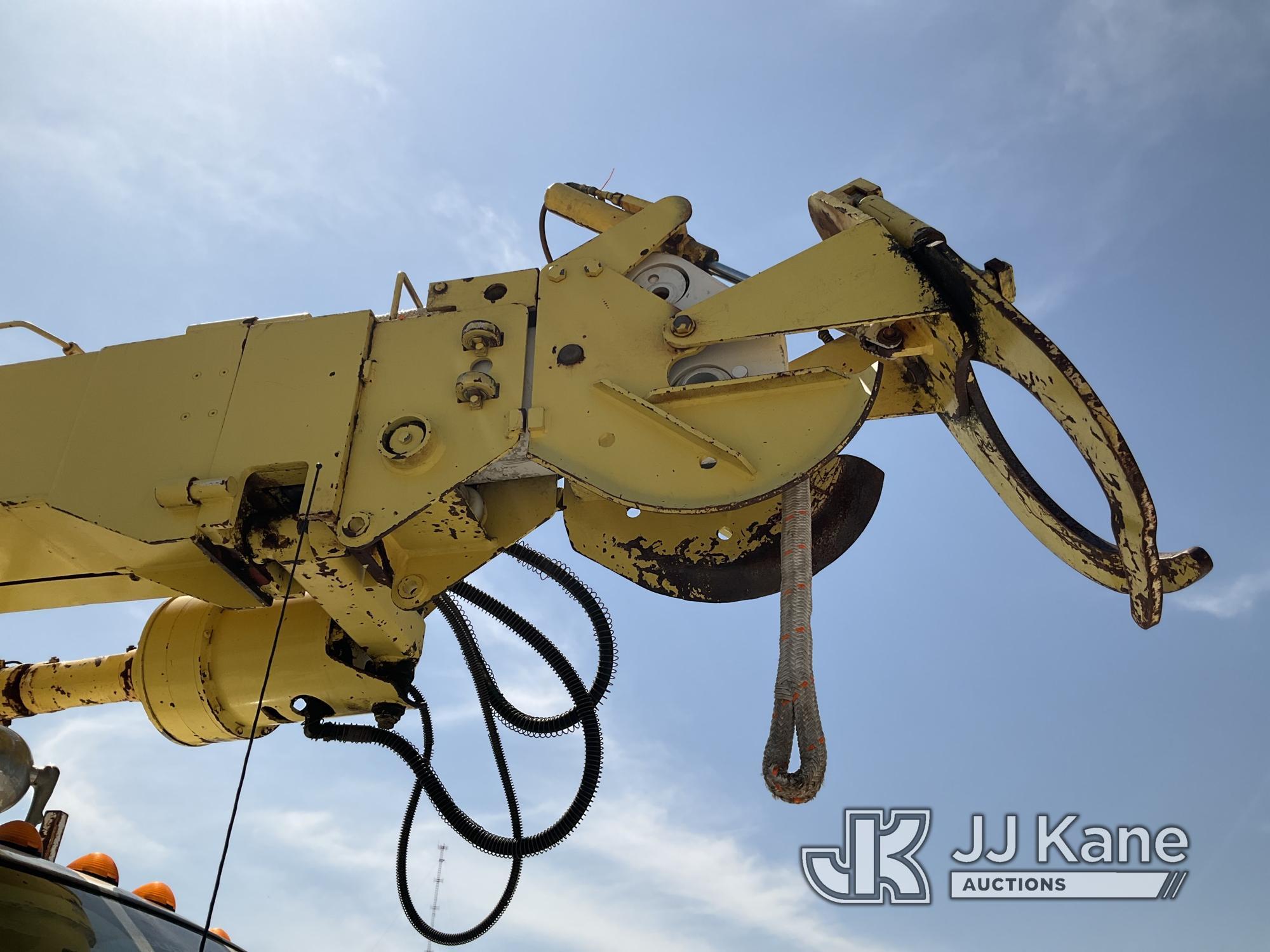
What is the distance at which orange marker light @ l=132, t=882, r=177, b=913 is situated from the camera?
308cm

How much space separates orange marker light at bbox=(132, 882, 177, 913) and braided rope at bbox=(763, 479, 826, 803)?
193 cm

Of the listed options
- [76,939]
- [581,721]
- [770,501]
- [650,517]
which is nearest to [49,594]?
[76,939]

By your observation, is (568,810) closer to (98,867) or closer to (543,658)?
(543,658)

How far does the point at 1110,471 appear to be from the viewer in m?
2.55

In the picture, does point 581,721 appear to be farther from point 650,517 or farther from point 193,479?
point 193,479

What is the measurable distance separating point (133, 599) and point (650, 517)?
199 cm

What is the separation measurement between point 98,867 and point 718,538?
2.18 m

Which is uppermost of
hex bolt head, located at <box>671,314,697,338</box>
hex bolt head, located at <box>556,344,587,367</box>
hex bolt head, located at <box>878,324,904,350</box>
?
hex bolt head, located at <box>878,324,904,350</box>

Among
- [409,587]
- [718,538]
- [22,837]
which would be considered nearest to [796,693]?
[718,538]

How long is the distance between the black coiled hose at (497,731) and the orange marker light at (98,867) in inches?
Answer: 32.7

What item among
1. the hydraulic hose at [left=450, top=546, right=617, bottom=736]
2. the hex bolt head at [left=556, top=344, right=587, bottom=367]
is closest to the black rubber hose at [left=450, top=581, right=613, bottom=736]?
the hydraulic hose at [left=450, top=546, right=617, bottom=736]

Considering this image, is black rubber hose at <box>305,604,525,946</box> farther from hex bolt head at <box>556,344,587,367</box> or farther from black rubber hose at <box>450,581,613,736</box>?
hex bolt head at <box>556,344,587,367</box>

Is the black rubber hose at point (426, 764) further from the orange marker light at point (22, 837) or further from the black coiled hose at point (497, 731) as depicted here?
the orange marker light at point (22, 837)

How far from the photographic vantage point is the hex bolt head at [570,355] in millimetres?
3051
